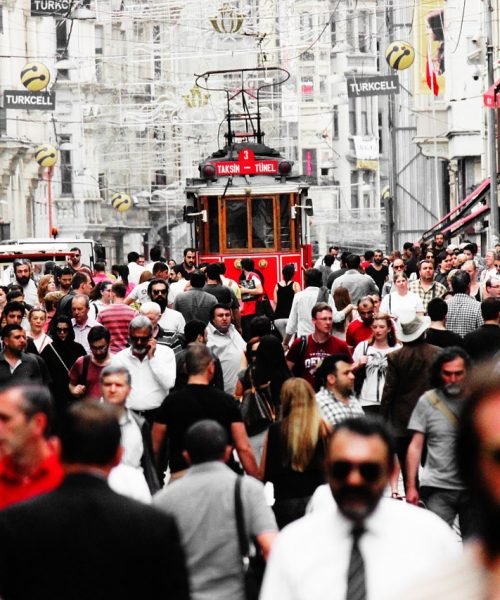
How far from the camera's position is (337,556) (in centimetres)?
470

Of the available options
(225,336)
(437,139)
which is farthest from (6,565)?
(437,139)

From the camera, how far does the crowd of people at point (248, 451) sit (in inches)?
184

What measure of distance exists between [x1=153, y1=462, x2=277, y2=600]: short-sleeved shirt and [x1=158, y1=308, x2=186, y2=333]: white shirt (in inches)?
315

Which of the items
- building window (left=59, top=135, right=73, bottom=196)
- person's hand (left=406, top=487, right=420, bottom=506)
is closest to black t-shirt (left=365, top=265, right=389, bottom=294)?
person's hand (left=406, top=487, right=420, bottom=506)

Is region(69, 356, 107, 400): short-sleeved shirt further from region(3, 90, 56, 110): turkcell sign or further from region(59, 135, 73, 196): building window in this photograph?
region(59, 135, 73, 196): building window

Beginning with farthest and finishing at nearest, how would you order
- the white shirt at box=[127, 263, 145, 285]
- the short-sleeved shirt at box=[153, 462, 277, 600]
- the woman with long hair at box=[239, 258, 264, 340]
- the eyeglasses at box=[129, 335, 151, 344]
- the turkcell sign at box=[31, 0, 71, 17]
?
the turkcell sign at box=[31, 0, 71, 17]
the white shirt at box=[127, 263, 145, 285]
the woman with long hair at box=[239, 258, 264, 340]
the eyeglasses at box=[129, 335, 151, 344]
the short-sleeved shirt at box=[153, 462, 277, 600]

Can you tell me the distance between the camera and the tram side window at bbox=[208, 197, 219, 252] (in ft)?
94.9

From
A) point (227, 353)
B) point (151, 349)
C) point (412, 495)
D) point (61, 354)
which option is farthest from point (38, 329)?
point (412, 495)

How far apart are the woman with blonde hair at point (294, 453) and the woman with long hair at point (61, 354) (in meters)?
4.28

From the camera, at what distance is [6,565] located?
493cm

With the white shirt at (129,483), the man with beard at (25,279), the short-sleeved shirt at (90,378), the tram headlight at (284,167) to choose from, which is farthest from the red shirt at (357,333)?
the tram headlight at (284,167)

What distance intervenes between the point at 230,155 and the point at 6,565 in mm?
25598

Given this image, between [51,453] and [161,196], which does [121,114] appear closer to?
[161,196]

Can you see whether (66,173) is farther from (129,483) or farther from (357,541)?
(357,541)
